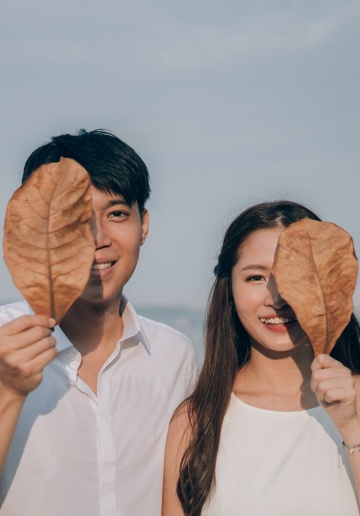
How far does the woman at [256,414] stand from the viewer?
4887 millimetres

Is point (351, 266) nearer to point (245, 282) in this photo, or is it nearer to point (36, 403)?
point (245, 282)

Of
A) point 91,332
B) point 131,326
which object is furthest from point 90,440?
point 131,326

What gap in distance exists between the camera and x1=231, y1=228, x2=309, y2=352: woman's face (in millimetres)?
4914

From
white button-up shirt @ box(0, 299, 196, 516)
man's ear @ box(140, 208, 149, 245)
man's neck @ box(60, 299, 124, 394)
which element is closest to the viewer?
white button-up shirt @ box(0, 299, 196, 516)

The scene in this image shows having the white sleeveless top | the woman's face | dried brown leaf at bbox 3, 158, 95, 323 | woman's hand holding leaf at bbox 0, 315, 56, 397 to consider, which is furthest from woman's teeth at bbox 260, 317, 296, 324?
woman's hand holding leaf at bbox 0, 315, 56, 397

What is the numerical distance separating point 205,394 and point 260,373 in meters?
0.39

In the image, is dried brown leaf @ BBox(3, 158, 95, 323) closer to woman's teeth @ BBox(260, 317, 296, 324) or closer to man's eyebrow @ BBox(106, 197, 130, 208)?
man's eyebrow @ BBox(106, 197, 130, 208)

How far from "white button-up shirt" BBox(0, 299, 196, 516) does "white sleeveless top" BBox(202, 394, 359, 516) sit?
0.42 metres

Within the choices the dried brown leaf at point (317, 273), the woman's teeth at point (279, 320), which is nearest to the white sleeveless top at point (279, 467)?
the woman's teeth at point (279, 320)

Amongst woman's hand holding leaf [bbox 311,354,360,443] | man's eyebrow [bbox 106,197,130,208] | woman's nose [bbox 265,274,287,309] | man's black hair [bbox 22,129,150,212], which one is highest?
man's black hair [bbox 22,129,150,212]

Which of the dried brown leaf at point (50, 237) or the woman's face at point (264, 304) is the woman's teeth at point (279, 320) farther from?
the dried brown leaf at point (50, 237)

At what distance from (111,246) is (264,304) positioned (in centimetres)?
99

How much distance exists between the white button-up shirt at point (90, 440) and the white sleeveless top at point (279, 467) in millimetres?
417

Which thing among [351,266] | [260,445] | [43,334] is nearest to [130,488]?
[260,445]
